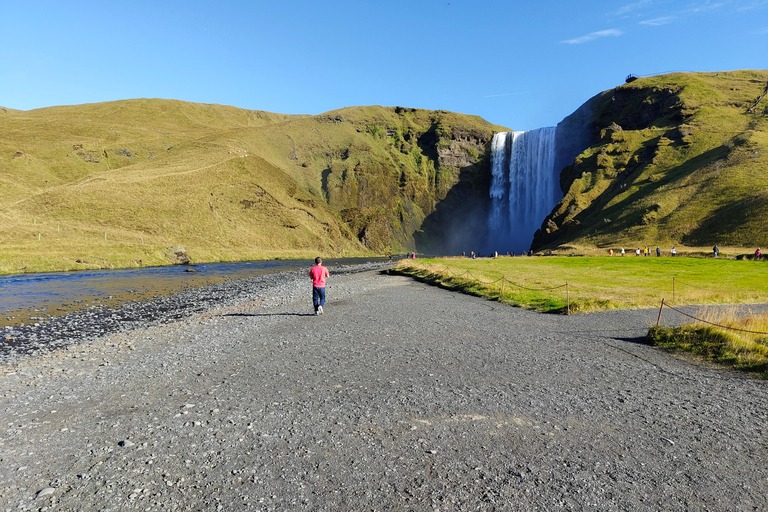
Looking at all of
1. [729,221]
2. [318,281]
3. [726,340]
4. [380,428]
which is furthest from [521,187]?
[380,428]

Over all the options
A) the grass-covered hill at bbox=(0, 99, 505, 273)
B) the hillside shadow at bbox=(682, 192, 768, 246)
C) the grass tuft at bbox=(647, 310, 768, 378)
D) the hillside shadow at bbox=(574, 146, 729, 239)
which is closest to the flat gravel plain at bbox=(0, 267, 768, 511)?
the grass tuft at bbox=(647, 310, 768, 378)

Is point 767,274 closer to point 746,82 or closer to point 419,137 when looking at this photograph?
point 746,82

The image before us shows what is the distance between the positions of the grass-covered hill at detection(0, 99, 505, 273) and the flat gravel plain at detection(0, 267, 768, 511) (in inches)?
1746

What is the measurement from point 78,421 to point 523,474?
25.0 ft

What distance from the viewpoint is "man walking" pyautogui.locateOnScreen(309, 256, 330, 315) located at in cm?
1777

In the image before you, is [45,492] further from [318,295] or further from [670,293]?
[670,293]

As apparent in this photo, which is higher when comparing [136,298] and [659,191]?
[659,191]

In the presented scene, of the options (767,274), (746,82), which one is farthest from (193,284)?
(746,82)

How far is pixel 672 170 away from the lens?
271ft

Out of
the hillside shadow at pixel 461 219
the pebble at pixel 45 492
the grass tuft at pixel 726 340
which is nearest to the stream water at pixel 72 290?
the pebble at pixel 45 492

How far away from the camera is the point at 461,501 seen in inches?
196

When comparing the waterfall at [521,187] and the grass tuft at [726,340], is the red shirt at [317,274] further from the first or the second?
the waterfall at [521,187]

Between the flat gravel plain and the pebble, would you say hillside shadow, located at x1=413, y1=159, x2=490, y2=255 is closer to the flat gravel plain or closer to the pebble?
the flat gravel plain

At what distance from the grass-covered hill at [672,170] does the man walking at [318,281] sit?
62334 mm
